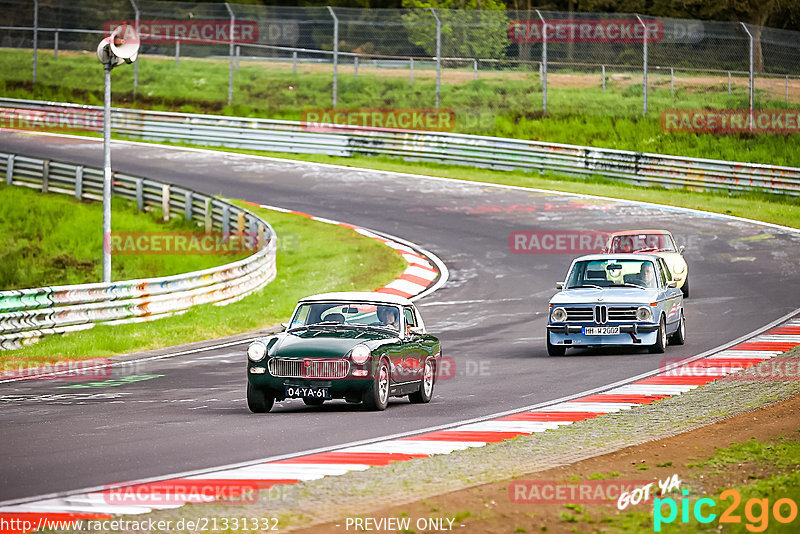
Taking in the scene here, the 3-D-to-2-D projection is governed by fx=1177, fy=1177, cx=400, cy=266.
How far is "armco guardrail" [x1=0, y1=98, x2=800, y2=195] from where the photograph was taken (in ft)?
113

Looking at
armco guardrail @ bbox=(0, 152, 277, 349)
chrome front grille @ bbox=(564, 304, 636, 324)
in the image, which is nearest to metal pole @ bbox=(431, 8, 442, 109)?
armco guardrail @ bbox=(0, 152, 277, 349)

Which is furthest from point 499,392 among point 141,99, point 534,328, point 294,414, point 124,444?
point 141,99

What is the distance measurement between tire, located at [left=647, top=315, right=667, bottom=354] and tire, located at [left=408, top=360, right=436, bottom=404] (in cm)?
478

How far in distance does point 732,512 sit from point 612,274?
1095 cm

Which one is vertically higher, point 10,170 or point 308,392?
point 308,392

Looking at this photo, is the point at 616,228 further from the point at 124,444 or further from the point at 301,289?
the point at 124,444

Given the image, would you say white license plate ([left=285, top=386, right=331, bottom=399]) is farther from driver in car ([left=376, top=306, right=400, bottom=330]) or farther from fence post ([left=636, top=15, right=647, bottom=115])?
fence post ([left=636, top=15, right=647, bottom=115])

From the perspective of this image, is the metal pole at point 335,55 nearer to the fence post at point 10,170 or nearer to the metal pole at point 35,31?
the fence post at point 10,170

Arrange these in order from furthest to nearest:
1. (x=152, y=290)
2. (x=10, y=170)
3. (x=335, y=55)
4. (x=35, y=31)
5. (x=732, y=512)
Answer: (x=35, y=31) < (x=335, y=55) < (x=10, y=170) < (x=152, y=290) < (x=732, y=512)

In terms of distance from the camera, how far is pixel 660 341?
16594 millimetres

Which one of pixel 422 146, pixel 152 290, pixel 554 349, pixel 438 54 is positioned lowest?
pixel 152 290

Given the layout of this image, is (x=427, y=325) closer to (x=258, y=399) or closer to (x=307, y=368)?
(x=258, y=399)

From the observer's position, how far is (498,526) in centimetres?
684

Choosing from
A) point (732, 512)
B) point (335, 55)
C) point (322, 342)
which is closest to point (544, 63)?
point (335, 55)
